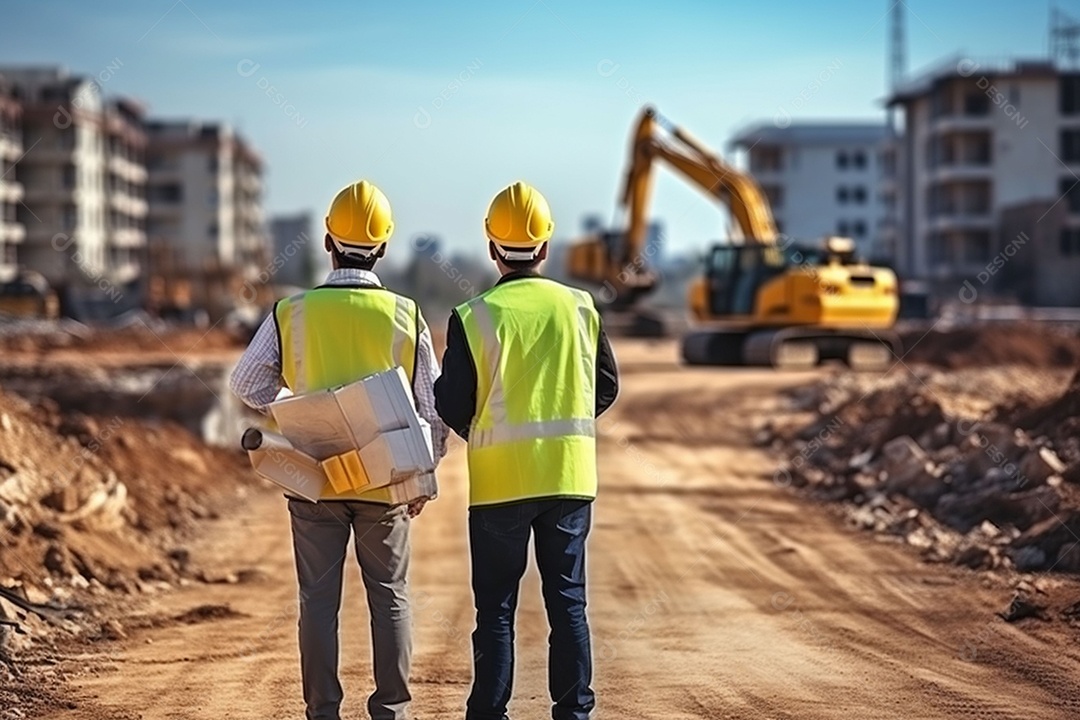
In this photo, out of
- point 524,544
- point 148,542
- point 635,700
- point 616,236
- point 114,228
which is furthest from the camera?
point 114,228

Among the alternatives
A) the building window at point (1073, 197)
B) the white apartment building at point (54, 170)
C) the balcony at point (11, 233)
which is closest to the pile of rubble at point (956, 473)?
the building window at point (1073, 197)

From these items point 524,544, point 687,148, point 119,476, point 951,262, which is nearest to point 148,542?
point 119,476

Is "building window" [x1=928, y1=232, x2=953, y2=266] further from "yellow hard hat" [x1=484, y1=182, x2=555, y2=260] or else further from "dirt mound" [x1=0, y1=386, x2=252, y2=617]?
"yellow hard hat" [x1=484, y1=182, x2=555, y2=260]

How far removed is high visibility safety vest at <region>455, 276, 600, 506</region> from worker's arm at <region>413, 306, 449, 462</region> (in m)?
0.21

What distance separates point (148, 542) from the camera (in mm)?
11352

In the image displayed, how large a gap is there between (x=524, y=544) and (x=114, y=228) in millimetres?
88754

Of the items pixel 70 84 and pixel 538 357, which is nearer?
pixel 538 357

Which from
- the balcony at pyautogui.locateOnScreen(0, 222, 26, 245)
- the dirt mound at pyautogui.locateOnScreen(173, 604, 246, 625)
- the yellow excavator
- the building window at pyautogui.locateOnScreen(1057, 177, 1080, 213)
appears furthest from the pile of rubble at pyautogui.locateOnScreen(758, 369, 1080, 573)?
the balcony at pyautogui.locateOnScreen(0, 222, 26, 245)

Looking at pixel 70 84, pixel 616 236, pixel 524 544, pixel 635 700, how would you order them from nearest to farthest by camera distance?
pixel 524 544, pixel 635 700, pixel 616 236, pixel 70 84

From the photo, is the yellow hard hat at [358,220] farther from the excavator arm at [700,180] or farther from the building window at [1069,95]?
the building window at [1069,95]

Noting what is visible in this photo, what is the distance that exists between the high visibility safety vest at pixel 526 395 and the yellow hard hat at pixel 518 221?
0.14 meters

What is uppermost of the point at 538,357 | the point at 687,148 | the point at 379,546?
the point at 687,148

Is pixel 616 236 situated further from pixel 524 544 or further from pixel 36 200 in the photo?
pixel 36 200

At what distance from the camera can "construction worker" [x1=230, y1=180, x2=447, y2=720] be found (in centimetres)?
563
